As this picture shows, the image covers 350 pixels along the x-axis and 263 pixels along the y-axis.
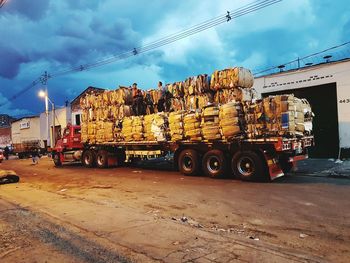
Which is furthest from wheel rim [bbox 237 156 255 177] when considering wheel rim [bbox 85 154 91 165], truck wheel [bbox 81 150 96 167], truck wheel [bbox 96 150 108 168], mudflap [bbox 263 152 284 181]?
wheel rim [bbox 85 154 91 165]

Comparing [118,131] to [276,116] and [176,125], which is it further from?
[276,116]

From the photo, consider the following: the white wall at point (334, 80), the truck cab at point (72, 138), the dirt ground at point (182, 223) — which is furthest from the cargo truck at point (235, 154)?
the white wall at point (334, 80)

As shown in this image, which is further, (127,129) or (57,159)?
(57,159)

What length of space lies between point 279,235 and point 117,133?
12.8 m

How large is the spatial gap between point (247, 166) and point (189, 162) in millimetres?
2937

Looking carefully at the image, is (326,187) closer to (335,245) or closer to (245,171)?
(245,171)

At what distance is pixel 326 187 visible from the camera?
10242 mm

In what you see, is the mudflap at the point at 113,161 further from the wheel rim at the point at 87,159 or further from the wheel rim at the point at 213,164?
the wheel rim at the point at 213,164

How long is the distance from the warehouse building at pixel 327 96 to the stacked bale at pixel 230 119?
25.3ft

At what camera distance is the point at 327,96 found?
17688 millimetres

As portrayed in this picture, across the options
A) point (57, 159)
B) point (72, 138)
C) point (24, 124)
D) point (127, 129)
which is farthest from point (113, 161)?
point (24, 124)

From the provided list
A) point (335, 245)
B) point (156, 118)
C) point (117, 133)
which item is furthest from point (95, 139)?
point (335, 245)

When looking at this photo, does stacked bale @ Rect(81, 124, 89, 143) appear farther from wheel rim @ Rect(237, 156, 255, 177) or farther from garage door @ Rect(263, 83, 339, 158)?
garage door @ Rect(263, 83, 339, 158)

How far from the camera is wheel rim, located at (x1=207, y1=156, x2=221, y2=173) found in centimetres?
1306
